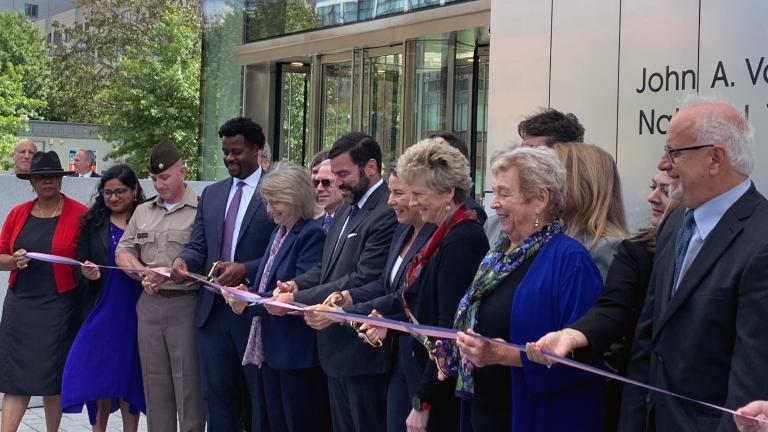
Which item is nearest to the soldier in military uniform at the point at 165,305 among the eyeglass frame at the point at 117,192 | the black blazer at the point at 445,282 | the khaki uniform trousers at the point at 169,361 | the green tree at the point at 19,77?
the khaki uniform trousers at the point at 169,361

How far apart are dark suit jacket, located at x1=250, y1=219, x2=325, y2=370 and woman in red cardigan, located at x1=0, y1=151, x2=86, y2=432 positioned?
2.05 metres

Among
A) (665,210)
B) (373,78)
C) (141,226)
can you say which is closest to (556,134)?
(665,210)

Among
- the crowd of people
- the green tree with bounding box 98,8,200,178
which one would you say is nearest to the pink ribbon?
the crowd of people

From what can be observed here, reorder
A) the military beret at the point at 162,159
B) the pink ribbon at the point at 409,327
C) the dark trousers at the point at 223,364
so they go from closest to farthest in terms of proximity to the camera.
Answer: the pink ribbon at the point at 409,327 → the dark trousers at the point at 223,364 → the military beret at the point at 162,159

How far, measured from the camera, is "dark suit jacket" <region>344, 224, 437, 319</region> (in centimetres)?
526

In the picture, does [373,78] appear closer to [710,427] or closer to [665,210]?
[665,210]

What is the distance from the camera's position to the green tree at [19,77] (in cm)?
4378

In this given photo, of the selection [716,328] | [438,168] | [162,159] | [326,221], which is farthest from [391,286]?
[162,159]

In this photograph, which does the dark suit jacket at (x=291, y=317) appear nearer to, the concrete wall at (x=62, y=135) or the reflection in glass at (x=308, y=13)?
the reflection in glass at (x=308, y=13)

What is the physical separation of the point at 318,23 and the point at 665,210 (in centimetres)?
1171

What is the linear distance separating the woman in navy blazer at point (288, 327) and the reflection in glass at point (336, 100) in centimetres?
891

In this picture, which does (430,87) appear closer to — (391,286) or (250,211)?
(250,211)

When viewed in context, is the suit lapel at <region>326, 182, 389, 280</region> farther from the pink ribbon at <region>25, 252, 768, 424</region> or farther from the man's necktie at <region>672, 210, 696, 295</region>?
the man's necktie at <region>672, 210, 696, 295</region>

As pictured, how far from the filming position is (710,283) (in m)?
3.39
